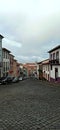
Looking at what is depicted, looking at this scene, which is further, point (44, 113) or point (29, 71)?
point (29, 71)

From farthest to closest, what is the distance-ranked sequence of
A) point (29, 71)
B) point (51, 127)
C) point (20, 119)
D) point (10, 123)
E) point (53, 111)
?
1. point (29, 71)
2. point (53, 111)
3. point (20, 119)
4. point (10, 123)
5. point (51, 127)

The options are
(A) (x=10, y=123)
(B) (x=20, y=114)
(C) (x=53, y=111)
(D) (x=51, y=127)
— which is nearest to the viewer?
(D) (x=51, y=127)

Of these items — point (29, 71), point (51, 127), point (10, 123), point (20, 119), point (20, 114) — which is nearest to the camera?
point (51, 127)

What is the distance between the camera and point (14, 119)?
360 inches

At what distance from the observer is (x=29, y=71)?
467 ft

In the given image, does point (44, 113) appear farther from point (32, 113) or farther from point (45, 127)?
point (45, 127)

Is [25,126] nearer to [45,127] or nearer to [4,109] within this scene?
[45,127]

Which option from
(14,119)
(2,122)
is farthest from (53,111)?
(2,122)

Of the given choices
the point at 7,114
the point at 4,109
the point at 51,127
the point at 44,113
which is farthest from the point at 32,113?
the point at 51,127

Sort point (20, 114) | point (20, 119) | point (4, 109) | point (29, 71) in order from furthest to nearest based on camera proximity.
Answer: point (29, 71) → point (4, 109) → point (20, 114) → point (20, 119)

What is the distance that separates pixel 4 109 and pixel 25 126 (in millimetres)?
3830

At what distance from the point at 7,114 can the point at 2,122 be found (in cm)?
156

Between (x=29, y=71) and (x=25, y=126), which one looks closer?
(x=25, y=126)

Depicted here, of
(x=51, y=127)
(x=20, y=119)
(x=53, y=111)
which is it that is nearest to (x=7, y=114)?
(x=20, y=119)
